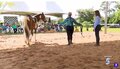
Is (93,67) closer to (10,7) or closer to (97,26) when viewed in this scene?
(97,26)

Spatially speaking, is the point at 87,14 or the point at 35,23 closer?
the point at 35,23

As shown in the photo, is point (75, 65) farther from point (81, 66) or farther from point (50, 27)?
point (50, 27)

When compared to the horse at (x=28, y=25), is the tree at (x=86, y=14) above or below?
below

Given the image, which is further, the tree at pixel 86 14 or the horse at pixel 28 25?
the tree at pixel 86 14

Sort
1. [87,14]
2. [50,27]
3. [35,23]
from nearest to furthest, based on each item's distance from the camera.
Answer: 1. [35,23]
2. [50,27]
3. [87,14]

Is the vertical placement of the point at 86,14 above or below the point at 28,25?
below

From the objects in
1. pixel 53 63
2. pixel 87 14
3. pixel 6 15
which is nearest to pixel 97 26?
pixel 53 63

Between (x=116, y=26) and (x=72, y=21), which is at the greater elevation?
(x=72, y=21)

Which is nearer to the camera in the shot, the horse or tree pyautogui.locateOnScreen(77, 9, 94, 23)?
the horse

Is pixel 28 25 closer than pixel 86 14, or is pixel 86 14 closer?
pixel 28 25

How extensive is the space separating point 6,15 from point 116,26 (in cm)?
2002

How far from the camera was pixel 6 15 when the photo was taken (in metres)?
38.1

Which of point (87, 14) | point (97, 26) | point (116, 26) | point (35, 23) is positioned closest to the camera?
point (97, 26)

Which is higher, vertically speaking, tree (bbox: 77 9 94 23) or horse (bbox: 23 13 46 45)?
horse (bbox: 23 13 46 45)
